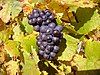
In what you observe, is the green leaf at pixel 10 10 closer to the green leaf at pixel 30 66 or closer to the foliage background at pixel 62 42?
the foliage background at pixel 62 42

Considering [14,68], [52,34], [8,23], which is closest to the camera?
[52,34]

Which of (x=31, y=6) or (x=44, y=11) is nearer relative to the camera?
(x=44, y=11)

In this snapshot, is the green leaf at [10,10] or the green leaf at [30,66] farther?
the green leaf at [10,10]

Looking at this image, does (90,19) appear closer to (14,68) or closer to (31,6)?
(31,6)

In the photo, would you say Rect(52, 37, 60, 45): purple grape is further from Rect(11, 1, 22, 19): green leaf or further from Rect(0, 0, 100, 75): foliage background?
Rect(11, 1, 22, 19): green leaf

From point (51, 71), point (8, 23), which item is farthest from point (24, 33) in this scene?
point (51, 71)

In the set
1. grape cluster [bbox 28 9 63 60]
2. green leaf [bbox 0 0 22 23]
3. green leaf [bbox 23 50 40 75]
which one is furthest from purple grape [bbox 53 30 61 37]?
green leaf [bbox 0 0 22 23]

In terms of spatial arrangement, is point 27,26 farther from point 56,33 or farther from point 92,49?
point 92,49

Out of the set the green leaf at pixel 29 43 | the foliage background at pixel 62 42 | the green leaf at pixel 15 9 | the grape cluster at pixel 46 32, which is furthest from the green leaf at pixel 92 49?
the green leaf at pixel 15 9

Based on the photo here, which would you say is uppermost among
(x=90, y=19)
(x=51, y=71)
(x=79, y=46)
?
(x=90, y=19)
